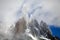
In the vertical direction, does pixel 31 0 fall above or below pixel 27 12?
above

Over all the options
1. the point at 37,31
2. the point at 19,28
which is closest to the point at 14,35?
the point at 19,28

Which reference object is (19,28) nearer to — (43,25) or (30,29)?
(30,29)

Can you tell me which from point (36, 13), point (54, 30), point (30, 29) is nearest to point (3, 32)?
point (30, 29)

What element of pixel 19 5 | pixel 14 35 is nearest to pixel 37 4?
pixel 19 5

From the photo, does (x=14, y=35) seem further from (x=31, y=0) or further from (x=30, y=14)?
(x=31, y=0)

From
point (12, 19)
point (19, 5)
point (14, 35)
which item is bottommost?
point (14, 35)

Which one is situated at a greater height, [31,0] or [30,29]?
[31,0]

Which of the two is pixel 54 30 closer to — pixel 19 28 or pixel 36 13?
pixel 36 13
